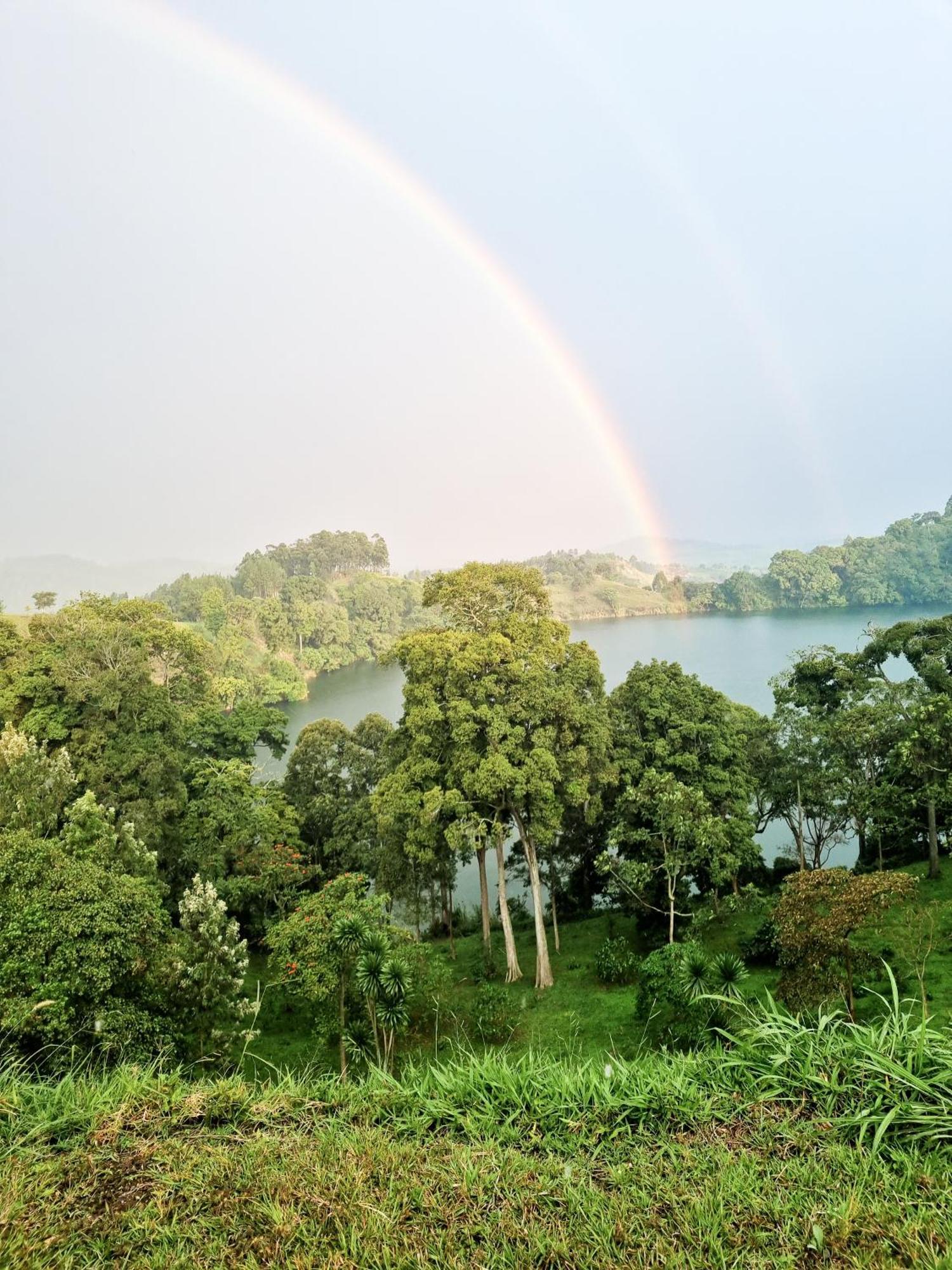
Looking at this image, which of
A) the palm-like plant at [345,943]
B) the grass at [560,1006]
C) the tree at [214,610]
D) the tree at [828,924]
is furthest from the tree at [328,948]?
the tree at [214,610]

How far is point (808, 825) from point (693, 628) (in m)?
46.3

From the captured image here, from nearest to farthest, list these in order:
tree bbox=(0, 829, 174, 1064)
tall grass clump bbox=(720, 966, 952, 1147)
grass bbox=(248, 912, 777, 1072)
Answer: tall grass clump bbox=(720, 966, 952, 1147)
tree bbox=(0, 829, 174, 1064)
grass bbox=(248, 912, 777, 1072)

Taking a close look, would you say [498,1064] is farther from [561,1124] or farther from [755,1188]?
[755,1188]

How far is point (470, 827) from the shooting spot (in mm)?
9414

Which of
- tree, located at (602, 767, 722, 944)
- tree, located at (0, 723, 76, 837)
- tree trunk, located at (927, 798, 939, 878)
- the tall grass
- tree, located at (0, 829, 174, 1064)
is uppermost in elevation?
tree, located at (0, 723, 76, 837)

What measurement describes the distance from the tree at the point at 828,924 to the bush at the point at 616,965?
436 cm

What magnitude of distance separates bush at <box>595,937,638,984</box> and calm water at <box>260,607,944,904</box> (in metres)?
Answer: 8.09

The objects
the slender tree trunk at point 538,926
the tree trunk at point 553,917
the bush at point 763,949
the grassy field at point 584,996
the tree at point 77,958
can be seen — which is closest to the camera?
the tree at point 77,958

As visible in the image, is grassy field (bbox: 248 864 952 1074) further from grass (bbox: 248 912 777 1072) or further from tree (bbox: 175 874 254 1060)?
tree (bbox: 175 874 254 1060)

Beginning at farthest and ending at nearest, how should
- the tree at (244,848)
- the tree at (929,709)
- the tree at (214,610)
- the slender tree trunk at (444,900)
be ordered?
1. the tree at (214,610)
2. the slender tree trunk at (444,900)
3. the tree at (244,848)
4. the tree at (929,709)

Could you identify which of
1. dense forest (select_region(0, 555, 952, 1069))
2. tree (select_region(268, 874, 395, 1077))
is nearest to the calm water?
dense forest (select_region(0, 555, 952, 1069))

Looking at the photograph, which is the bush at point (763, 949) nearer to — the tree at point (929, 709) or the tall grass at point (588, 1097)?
the tree at point (929, 709)

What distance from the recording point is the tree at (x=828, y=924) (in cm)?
558

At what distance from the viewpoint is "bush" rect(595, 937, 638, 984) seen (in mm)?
9906
